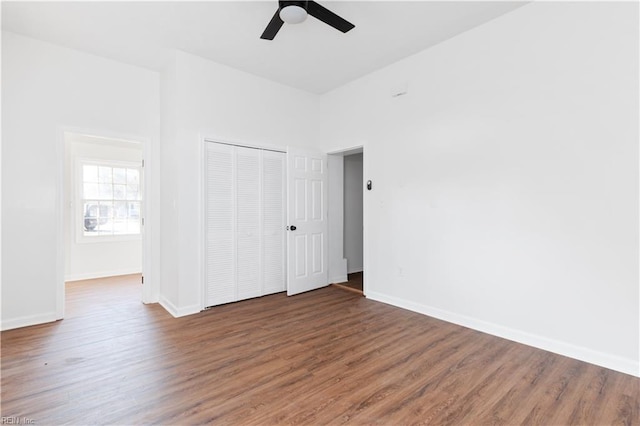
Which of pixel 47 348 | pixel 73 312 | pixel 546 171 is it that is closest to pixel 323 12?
pixel 546 171

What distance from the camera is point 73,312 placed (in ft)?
12.1

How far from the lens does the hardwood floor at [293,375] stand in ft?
6.12

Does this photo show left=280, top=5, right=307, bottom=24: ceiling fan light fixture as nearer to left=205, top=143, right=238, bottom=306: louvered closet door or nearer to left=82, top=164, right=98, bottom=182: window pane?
left=205, top=143, right=238, bottom=306: louvered closet door

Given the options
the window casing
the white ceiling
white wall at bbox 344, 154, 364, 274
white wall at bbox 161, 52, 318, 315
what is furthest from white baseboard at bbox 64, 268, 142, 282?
white wall at bbox 344, 154, 364, 274

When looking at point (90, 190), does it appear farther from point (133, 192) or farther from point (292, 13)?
point (292, 13)

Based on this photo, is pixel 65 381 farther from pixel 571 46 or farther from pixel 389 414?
pixel 571 46

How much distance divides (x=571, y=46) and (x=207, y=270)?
4288mm

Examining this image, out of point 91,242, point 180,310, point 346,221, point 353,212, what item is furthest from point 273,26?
point 91,242

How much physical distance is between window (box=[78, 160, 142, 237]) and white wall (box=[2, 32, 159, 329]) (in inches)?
93.7

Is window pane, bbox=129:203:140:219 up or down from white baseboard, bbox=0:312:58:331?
up

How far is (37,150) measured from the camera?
332 centimetres

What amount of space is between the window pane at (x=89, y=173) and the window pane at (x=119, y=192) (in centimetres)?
35

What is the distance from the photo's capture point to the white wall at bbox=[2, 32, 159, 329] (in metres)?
3.17

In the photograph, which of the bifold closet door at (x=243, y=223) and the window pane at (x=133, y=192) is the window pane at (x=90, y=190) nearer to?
the window pane at (x=133, y=192)
